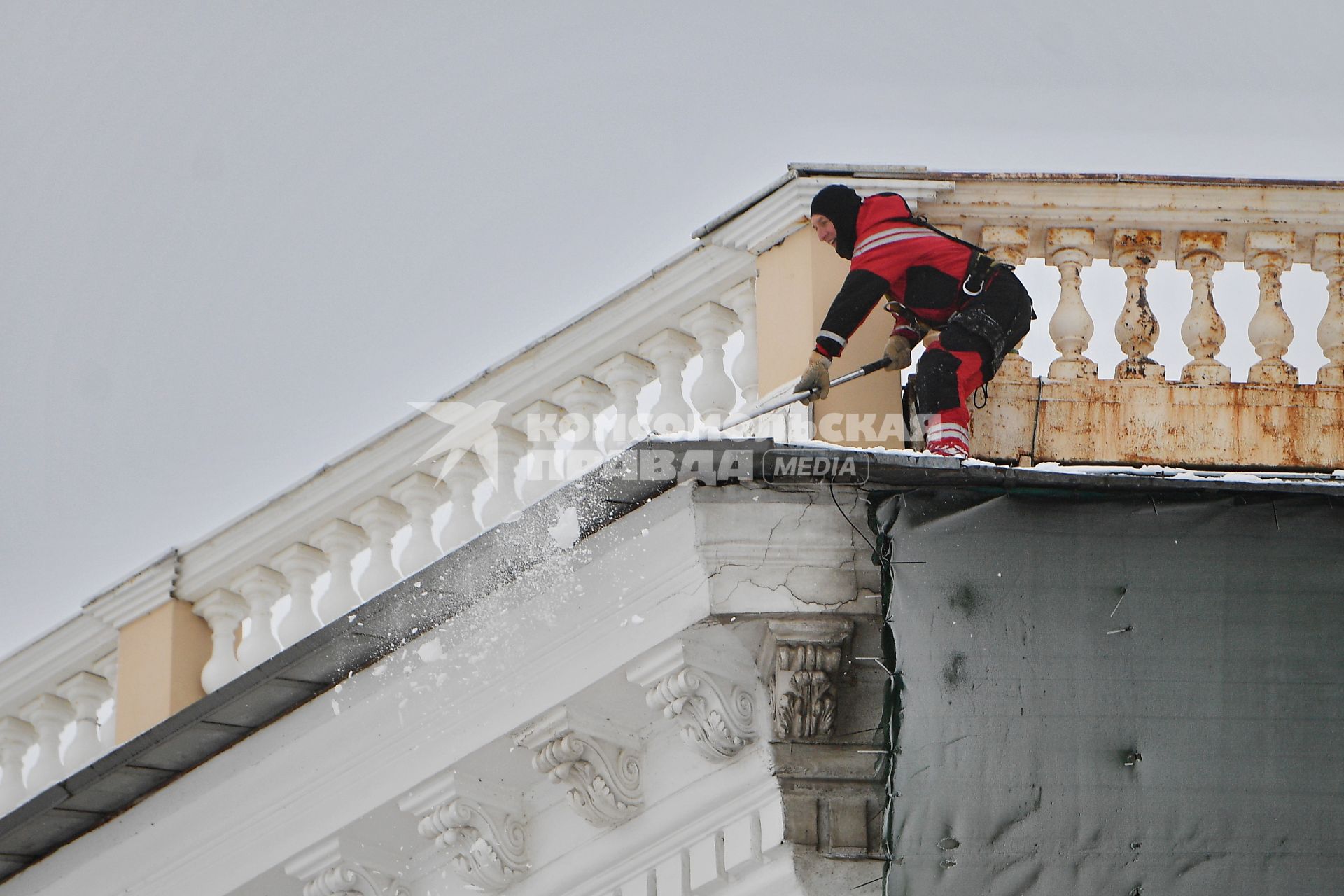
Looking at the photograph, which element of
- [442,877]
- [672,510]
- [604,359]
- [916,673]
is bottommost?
[442,877]

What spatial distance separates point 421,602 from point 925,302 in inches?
85.5

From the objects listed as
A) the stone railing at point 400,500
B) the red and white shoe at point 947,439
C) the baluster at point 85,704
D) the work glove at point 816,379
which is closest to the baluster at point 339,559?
the stone railing at point 400,500

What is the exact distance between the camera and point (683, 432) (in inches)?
328

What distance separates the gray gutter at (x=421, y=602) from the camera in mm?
7484

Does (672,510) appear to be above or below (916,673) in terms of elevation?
above

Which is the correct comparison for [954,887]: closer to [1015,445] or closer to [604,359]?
[1015,445]

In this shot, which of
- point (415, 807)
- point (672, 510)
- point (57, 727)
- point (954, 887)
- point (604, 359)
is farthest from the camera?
point (57, 727)

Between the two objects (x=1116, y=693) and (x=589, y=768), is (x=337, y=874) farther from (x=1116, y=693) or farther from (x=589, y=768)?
(x=1116, y=693)

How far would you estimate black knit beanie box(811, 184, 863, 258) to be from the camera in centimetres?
833

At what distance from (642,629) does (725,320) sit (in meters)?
1.57

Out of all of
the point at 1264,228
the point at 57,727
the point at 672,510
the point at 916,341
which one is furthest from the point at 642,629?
the point at 57,727

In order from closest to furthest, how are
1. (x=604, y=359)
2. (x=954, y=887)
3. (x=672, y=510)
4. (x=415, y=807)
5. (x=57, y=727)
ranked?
(x=954, y=887) < (x=672, y=510) < (x=415, y=807) < (x=604, y=359) < (x=57, y=727)

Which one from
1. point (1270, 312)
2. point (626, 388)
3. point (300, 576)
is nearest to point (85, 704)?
point (300, 576)

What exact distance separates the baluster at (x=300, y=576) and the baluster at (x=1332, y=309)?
4.21 meters
